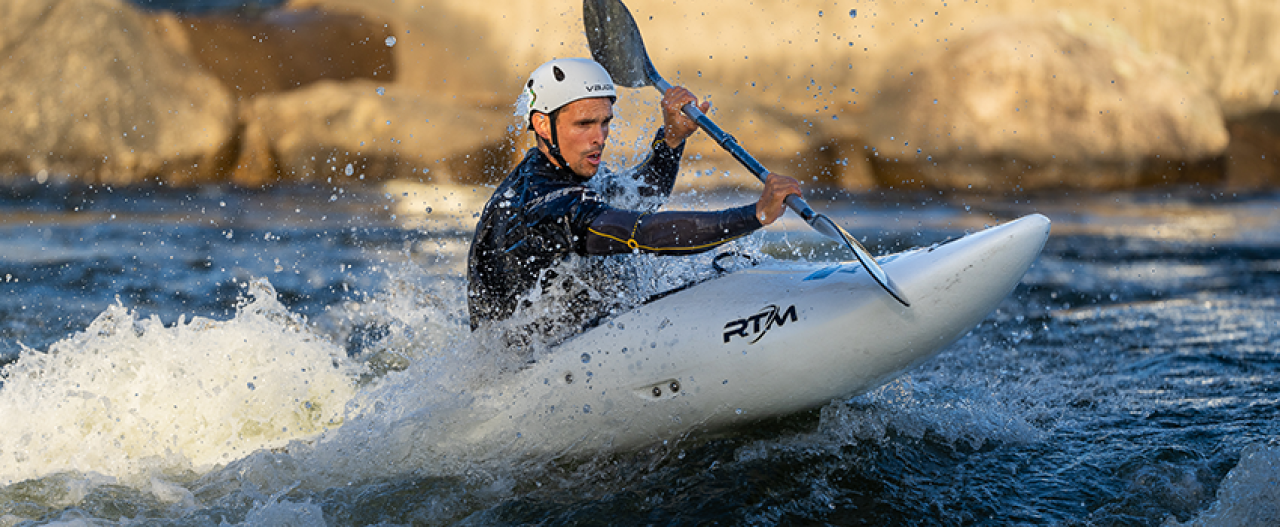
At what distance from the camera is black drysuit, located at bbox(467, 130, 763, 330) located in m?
3.13

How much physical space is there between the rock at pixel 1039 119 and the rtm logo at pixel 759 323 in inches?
441

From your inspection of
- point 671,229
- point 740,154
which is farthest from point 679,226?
point 740,154

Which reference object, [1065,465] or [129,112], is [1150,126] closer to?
[1065,465]

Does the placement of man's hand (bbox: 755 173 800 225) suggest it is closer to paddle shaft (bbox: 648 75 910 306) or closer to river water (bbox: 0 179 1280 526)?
paddle shaft (bbox: 648 75 910 306)

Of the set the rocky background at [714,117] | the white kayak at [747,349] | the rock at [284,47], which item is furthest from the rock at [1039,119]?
the white kayak at [747,349]

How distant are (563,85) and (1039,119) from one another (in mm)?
11743

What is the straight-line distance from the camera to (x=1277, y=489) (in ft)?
10.4

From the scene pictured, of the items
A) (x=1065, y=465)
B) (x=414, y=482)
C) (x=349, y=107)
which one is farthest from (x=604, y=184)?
(x=349, y=107)

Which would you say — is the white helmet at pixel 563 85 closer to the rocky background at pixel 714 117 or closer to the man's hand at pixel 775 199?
the man's hand at pixel 775 199

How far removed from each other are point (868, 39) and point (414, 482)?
14.2m

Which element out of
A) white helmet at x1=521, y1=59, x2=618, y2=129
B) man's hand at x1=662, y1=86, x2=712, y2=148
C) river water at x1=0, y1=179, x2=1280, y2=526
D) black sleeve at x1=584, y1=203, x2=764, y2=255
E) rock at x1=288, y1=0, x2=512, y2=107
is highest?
rock at x1=288, y1=0, x2=512, y2=107

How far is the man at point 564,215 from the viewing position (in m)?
3.12

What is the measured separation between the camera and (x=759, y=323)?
3445mm

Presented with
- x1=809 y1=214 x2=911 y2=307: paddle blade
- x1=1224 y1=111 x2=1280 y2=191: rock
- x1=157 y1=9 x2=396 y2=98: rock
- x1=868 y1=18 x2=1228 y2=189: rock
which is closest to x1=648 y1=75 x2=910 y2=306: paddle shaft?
x1=809 y1=214 x2=911 y2=307: paddle blade
